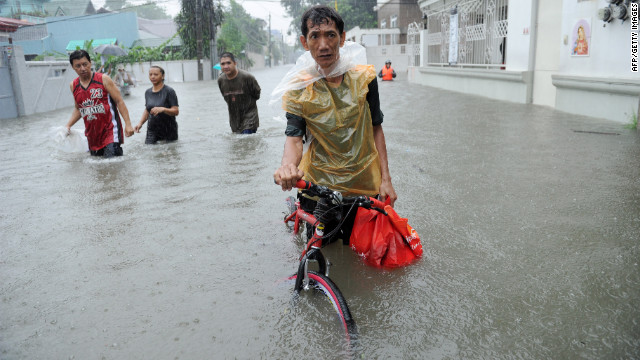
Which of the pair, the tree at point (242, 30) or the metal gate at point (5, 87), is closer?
the metal gate at point (5, 87)

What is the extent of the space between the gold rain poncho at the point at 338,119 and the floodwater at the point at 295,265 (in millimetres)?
727

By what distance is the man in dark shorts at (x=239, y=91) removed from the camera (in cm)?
834

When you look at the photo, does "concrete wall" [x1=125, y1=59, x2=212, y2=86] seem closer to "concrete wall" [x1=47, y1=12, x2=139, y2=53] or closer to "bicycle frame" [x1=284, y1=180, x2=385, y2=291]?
"concrete wall" [x1=47, y1=12, x2=139, y2=53]

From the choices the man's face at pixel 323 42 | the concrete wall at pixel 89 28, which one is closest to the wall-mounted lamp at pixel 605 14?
the man's face at pixel 323 42

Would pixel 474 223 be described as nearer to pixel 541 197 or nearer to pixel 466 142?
pixel 541 197

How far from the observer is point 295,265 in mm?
3574

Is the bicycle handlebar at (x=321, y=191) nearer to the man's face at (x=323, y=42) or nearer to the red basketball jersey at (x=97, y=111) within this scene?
the man's face at (x=323, y=42)

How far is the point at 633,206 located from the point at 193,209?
13.4ft

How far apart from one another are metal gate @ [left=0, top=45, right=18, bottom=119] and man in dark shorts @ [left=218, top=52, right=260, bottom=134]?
31.2 ft

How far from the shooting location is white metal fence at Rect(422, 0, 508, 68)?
14.4m

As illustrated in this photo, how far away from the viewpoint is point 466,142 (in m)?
7.98

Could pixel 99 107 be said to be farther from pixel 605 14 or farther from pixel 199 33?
pixel 199 33

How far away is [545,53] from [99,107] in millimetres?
10194

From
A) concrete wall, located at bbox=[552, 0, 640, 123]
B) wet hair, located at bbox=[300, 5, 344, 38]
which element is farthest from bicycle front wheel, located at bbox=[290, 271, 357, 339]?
concrete wall, located at bbox=[552, 0, 640, 123]
